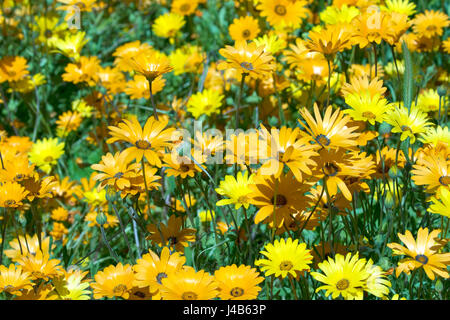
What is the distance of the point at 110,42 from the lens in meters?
4.28

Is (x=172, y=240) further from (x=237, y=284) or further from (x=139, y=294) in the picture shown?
(x=237, y=284)

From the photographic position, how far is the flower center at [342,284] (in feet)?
4.99

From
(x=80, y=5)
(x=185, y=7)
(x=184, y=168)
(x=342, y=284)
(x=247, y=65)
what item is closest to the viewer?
(x=342, y=284)

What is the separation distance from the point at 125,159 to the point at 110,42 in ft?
9.16

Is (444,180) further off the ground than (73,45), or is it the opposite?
(73,45)

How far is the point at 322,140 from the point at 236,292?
20.2 inches

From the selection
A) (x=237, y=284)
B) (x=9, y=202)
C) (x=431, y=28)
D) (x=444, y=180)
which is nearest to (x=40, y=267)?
(x=9, y=202)

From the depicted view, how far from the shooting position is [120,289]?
1.58m
